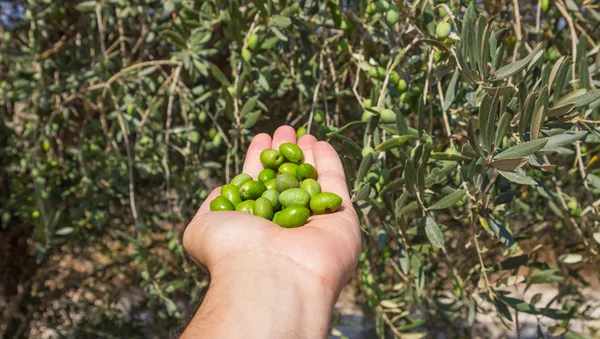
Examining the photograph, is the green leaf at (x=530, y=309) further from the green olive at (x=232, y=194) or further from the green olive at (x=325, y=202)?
the green olive at (x=232, y=194)

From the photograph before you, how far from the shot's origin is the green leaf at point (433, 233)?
1.19m

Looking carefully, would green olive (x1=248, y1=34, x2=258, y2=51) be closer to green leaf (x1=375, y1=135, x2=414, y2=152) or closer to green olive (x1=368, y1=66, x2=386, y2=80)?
green olive (x1=368, y1=66, x2=386, y2=80)

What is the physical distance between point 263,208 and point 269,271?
10.5 inches

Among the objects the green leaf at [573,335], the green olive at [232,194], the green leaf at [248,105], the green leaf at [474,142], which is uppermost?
the green leaf at [474,142]

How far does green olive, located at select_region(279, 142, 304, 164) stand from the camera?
4.83 ft

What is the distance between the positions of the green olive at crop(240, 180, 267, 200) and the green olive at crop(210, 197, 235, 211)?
0.06m

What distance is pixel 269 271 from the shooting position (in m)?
1.07

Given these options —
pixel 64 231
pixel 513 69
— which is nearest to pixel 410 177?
pixel 513 69

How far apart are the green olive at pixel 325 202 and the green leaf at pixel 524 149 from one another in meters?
0.39

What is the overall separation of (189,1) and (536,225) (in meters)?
1.45

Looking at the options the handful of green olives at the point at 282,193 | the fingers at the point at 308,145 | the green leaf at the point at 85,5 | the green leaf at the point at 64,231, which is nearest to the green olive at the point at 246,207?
the handful of green olives at the point at 282,193

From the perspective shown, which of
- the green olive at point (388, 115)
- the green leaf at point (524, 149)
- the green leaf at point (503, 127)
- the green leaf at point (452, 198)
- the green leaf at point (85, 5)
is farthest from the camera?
the green leaf at point (85, 5)

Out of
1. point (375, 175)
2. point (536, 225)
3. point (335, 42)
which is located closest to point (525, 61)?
point (375, 175)

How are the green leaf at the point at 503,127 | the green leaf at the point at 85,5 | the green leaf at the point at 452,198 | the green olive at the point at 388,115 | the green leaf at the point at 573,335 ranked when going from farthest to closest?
the green leaf at the point at 85,5
the green leaf at the point at 573,335
the green olive at the point at 388,115
the green leaf at the point at 452,198
the green leaf at the point at 503,127
